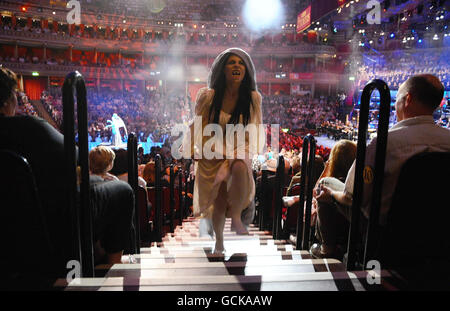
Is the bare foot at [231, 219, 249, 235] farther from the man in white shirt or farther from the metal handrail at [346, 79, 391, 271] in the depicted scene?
the metal handrail at [346, 79, 391, 271]

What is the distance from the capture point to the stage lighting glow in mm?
34531

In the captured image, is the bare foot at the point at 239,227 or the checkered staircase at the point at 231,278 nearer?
the checkered staircase at the point at 231,278

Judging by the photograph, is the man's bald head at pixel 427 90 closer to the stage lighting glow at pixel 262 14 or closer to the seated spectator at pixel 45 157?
the seated spectator at pixel 45 157

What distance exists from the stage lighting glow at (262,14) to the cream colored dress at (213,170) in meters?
34.5

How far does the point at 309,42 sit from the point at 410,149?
120ft

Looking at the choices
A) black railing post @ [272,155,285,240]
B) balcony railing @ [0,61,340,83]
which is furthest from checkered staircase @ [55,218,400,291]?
balcony railing @ [0,61,340,83]

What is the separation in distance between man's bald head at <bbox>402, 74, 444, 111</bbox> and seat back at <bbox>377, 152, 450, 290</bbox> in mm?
494

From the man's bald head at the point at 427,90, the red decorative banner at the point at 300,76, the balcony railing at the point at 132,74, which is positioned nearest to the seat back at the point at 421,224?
the man's bald head at the point at 427,90

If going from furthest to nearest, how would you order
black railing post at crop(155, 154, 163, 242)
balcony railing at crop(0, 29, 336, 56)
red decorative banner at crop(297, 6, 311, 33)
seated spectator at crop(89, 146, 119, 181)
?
balcony railing at crop(0, 29, 336, 56) → red decorative banner at crop(297, 6, 311, 33) → black railing post at crop(155, 154, 163, 242) → seated spectator at crop(89, 146, 119, 181)

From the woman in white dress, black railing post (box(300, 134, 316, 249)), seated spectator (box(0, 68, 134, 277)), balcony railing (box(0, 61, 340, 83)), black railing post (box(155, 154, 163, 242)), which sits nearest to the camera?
seated spectator (box(0, 68, 134, 277))

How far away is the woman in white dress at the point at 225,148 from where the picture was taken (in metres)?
2.53

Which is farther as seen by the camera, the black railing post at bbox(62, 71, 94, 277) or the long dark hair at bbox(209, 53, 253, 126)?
the long dark hair at bbox(209, 53, 253, 126)
